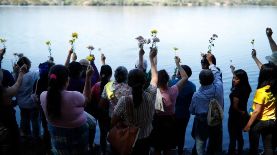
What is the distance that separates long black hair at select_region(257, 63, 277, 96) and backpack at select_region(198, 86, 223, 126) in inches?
28.3

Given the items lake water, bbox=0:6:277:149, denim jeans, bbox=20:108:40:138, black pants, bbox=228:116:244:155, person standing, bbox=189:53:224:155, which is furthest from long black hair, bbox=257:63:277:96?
lake water, bbox=0:6:277:149

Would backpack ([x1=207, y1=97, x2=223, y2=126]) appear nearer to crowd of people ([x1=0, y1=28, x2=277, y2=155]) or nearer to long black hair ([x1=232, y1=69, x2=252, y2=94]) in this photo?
crowd of people ([x1=0, y1=28, x2=277, y2=155])

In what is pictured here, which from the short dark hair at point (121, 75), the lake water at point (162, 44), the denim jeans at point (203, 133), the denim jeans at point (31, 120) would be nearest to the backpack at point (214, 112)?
the denim jeans at point (203, 133)

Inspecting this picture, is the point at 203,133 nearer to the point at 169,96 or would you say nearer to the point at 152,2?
the point at 169,96

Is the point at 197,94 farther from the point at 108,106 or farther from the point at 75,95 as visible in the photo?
the point at 75,95

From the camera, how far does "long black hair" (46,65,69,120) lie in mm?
3959

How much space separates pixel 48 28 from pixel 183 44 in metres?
14.2

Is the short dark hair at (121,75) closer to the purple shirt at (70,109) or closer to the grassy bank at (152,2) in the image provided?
the purple shirt at (70,109)

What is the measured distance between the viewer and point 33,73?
21.3ft

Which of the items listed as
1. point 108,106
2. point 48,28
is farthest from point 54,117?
point 48,28

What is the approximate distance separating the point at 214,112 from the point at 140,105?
70.0 inches

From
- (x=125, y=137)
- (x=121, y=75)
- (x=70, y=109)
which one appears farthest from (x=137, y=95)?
(x=121, y=75)

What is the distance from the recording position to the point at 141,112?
4078 mm

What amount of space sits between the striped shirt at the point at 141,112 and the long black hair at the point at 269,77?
5.56 feet
